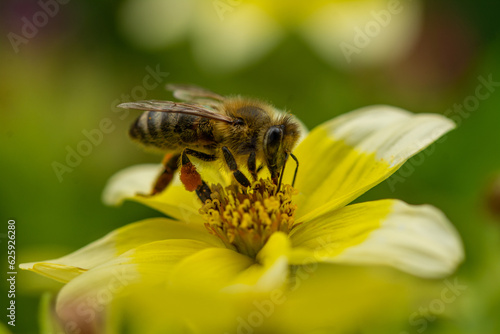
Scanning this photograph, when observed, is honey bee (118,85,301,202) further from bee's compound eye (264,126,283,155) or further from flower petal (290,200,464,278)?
flower petal (290,200,464,278)

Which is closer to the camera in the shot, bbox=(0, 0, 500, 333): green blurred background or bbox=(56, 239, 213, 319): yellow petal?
bbox=(56, 239, 213, 319): yellow petal

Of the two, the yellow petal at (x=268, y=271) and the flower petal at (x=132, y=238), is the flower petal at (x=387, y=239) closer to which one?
the yellow petal at (x=268, y=271)

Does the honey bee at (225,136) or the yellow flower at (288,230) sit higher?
the honey bee at (225,136)

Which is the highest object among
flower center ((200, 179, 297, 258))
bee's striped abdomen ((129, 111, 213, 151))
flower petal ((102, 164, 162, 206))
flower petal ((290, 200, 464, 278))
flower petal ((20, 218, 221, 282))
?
bee's striped abdomen ((129, 111, 213, 151))

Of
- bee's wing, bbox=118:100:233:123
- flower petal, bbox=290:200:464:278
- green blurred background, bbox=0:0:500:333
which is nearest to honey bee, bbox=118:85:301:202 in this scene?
bee's wing, bbox=118:100:233:123

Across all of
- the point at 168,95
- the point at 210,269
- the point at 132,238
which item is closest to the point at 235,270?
the point at 210,269

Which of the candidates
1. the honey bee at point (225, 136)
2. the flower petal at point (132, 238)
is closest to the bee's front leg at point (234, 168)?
the honey bee at point (225, 136)

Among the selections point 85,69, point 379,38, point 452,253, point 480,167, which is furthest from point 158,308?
point 85,69
